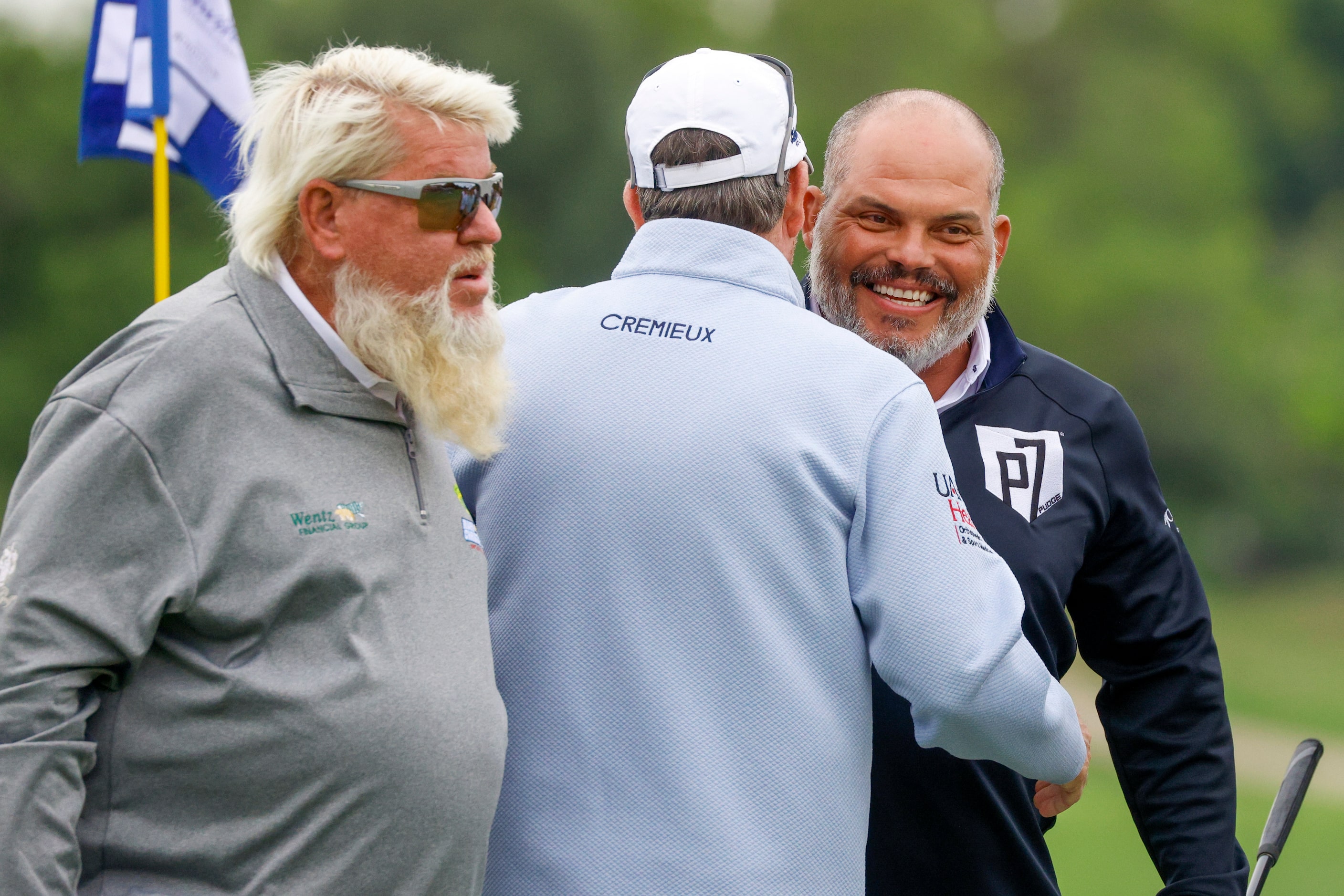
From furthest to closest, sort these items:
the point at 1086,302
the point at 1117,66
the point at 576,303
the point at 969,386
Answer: the point at 1117,66 < the point at 1086,302 < the point at 969,386 < the point at 576,303

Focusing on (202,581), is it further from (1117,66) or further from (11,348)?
(1117,66)

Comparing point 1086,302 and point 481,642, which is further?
point 1086,302

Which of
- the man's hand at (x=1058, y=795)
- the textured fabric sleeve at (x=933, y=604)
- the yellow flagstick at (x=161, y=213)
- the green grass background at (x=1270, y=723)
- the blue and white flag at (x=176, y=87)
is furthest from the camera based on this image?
the green grass background at (x=1270, y=723)

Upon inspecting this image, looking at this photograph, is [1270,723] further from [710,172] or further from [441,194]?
[441,194]

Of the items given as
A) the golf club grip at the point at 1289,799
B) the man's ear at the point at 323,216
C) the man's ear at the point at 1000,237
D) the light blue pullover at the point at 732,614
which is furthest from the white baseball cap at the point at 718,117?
the golf club grip at the point at 1289,799

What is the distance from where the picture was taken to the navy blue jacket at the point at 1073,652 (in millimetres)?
2936

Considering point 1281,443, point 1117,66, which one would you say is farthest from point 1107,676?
point 1117,66

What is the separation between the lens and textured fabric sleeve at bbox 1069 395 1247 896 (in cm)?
309

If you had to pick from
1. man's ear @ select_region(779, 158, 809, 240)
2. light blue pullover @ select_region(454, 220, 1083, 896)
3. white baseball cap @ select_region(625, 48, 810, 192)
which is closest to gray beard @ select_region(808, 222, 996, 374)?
man's ear @ select_region(779, 158, 809, 240)

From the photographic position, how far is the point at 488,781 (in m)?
2.26

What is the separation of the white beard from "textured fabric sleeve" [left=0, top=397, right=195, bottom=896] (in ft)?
1.28

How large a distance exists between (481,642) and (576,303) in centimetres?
55

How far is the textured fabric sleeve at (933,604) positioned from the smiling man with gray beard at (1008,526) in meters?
0.58

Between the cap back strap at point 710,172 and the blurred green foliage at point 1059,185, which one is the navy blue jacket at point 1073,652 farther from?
the blurred green foliage at point 1059,185
